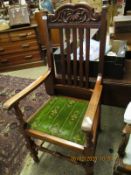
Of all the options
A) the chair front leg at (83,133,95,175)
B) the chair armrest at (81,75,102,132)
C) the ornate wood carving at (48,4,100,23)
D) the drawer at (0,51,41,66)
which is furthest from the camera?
the drawer at (0,51,41,66)

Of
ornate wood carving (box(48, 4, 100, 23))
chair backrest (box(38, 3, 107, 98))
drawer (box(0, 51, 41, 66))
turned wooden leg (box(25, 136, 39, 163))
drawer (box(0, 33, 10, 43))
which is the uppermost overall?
ornate wood carving (box(48, 4, 100, 23))

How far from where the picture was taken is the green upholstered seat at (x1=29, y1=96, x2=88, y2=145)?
3.65 ft

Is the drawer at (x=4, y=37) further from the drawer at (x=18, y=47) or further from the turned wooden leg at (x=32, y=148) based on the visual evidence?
the turned wooden leg at (x=32, y=148)

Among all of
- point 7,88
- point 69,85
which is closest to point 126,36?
point 69,85

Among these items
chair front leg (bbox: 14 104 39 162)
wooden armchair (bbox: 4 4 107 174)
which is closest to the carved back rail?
wooden armchair (bbox: 4 4 107 174)

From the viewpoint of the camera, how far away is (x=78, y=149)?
104 cm

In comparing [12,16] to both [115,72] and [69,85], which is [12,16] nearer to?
[69,85]

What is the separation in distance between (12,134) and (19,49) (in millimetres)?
1596

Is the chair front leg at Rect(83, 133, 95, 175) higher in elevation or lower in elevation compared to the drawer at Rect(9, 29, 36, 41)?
lower


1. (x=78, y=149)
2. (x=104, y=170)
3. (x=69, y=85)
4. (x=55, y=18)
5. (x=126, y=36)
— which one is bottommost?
(x=104, y=170)

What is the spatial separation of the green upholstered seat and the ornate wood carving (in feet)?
2.00

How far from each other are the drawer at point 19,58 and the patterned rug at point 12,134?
1.78ft

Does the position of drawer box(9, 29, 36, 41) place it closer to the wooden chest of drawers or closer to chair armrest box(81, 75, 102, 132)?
the wooden chest of drawers

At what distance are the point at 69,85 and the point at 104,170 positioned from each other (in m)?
0.74
